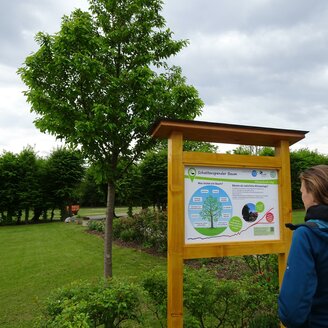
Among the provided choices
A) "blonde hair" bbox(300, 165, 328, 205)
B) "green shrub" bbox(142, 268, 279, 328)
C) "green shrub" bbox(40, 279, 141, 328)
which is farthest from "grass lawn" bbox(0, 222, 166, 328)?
"blonde hair" bbox(300, 165, 328, 205)

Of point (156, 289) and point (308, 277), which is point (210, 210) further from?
point (308, 277)

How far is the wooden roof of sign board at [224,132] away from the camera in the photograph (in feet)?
12.6

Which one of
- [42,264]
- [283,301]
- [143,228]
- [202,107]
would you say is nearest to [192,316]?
[283,301]

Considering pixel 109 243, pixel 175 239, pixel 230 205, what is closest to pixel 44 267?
pixel 109 243

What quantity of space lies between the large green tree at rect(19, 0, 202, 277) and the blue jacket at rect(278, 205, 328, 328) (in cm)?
402

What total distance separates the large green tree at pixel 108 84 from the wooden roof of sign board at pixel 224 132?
5.62ft

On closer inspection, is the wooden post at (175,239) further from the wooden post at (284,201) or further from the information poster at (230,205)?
the wooden post at (284,201)

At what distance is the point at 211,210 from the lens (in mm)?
3920

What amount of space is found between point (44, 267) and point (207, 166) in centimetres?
793

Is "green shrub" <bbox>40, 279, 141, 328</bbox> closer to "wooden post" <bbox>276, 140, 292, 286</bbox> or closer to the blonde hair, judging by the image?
"wooden post" <bbox>276, 140, 292, 286</bbox>

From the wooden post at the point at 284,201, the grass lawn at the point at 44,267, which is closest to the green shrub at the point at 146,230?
the grass lawn at the point at 44,267

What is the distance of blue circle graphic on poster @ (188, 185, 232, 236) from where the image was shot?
Answer: 3.83m

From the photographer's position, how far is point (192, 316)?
4.02m

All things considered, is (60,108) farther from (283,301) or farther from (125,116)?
(283,301)
